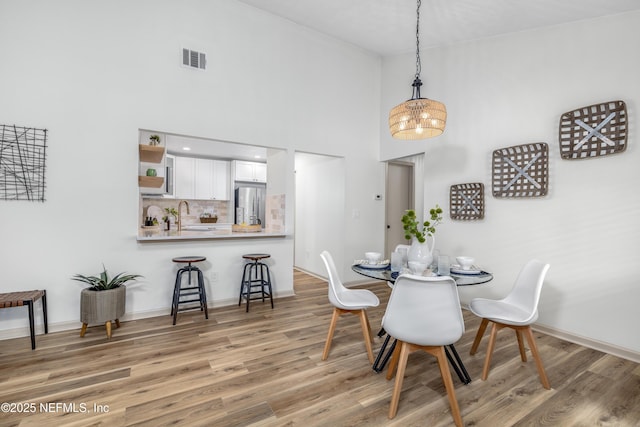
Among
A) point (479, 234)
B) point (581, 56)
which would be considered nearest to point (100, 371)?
point (479, 234)

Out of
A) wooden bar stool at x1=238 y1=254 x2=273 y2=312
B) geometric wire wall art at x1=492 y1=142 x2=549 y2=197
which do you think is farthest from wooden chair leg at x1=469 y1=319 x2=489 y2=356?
wooden bar stool at x1=238 y1=254 x2=273 y2=312

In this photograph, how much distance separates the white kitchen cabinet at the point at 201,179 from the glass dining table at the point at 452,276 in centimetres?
511

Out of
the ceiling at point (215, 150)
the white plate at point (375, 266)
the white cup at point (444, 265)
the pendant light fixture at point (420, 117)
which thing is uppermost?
the ceiling at point (215, 150)

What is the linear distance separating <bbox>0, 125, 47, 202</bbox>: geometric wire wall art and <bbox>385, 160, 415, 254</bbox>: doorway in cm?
455

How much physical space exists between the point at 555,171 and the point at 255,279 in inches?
141

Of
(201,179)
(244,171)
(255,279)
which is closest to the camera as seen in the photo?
(255,279)

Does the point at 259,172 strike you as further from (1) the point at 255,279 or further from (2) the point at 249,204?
(1) the point at 255,279

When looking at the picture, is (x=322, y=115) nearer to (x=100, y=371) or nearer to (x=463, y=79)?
(x=463, y=79)

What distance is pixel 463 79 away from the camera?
12.4 ft

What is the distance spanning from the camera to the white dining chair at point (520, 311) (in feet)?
6.83

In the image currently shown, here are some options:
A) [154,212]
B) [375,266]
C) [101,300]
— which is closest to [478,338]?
[375,266]

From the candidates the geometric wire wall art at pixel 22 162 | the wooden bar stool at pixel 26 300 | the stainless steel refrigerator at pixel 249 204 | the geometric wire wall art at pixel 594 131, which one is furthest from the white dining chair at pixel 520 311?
the stainless steel refrigerator at pixel 249 204

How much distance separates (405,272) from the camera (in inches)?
90.0

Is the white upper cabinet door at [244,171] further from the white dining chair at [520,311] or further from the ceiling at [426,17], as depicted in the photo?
the white dining chair at [520,311]
